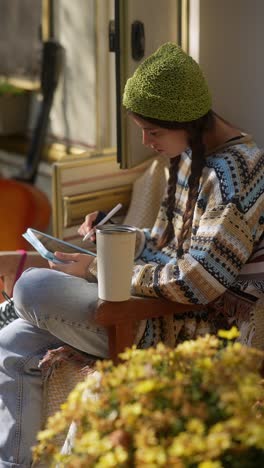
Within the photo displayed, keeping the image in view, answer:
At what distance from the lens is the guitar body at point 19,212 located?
146 inches

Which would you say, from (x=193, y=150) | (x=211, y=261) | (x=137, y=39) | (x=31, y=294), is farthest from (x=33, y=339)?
(x=137, y=39)

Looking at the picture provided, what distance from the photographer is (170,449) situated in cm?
139

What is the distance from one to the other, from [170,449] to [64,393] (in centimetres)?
115

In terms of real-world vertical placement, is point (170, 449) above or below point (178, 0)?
below

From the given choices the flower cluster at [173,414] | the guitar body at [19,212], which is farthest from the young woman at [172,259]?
the guitar body at [19,212]

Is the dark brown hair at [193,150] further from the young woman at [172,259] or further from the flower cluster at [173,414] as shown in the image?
the flower cluster at [173,414]

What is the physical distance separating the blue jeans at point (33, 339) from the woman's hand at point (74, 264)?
3.3 inches

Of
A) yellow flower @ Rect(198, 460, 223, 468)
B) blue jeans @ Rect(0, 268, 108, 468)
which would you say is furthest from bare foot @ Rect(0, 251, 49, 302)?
yellow flower @ Rect(198, 460, 223, 468)

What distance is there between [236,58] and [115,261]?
1.16 metres

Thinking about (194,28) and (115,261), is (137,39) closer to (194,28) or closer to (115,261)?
(194,28)

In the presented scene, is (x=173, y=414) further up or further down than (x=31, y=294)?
further up

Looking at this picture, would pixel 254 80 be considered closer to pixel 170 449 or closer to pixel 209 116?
pixel 209 116

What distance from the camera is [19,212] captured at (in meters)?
3.76

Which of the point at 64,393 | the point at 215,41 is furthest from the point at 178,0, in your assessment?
the point at 64,393
